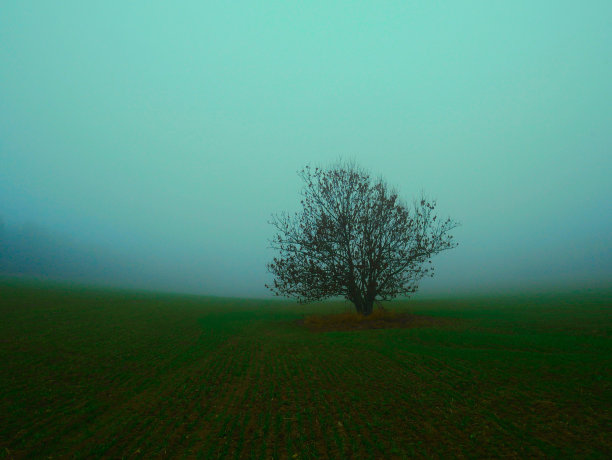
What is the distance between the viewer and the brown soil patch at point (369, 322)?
73.8 feet

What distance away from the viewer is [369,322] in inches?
939

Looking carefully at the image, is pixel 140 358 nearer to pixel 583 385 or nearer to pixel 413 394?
pixel 413 394

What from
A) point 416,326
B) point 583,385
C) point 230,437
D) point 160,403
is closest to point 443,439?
point 230,437

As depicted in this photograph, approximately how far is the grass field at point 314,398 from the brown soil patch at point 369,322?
605cm

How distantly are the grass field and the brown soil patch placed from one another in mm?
6054

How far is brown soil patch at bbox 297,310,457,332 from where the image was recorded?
2250cm

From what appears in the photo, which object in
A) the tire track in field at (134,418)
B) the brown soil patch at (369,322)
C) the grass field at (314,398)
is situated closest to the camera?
the grass field at (314,398)

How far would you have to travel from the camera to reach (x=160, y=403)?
28.6 ft

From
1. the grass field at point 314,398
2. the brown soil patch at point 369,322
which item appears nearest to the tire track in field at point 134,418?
the grass field at point 314,398

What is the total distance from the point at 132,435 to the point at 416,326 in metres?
18.9

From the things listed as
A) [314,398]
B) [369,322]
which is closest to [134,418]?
[314,398]

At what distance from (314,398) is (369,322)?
1598 cm

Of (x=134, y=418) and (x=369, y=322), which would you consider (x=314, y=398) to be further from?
(x=369, y=322)

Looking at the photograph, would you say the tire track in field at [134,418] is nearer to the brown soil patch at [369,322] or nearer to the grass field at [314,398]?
the grass field at [314,398]
